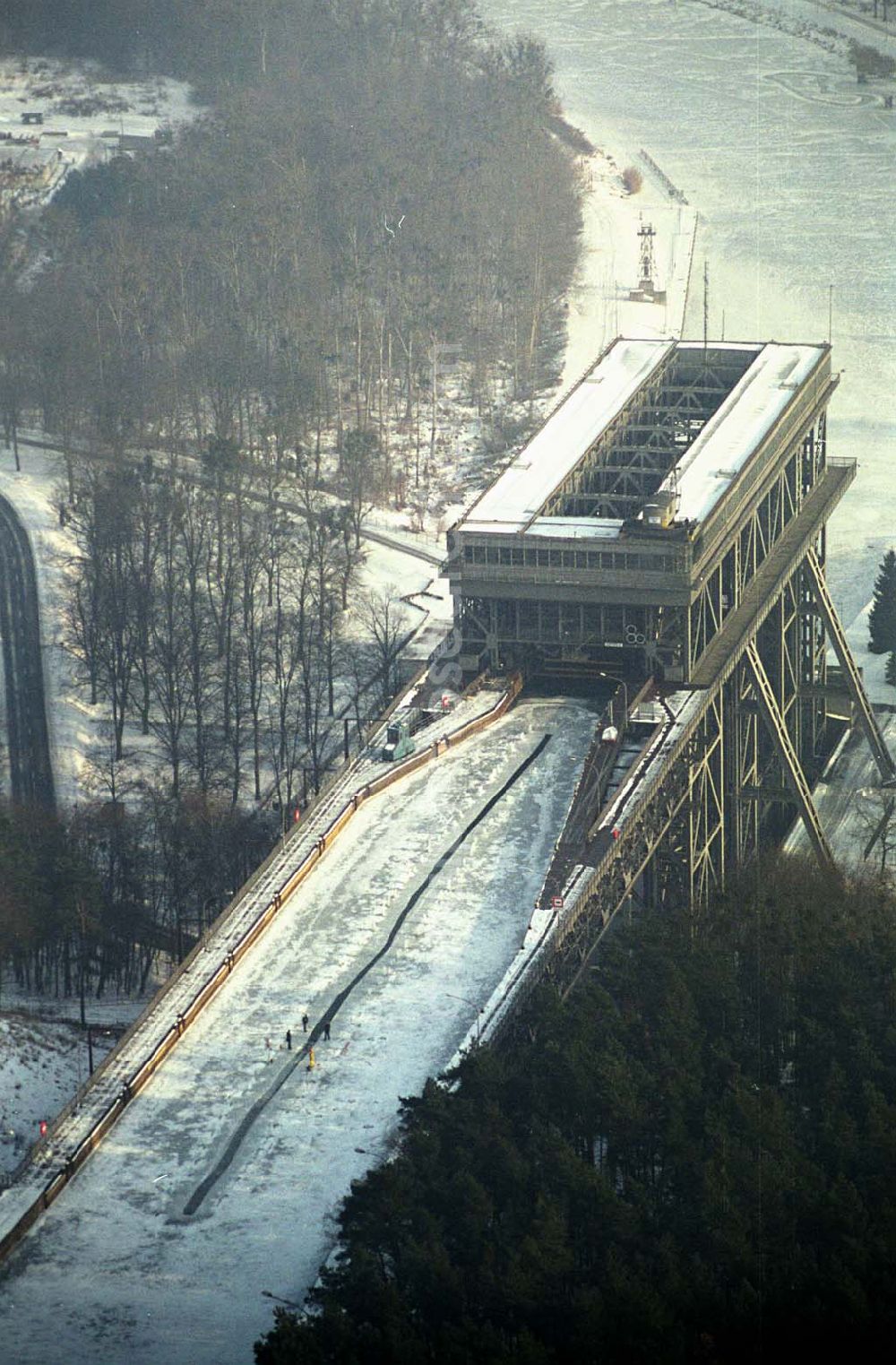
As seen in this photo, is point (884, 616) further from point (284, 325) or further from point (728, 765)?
point (284, 325)

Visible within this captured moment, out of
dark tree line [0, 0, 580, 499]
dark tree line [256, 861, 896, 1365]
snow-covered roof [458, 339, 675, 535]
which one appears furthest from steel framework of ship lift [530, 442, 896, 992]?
dark tree line [0, 0, 580, 499]

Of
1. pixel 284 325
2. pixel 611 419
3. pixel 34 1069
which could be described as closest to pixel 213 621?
pixel 611 419

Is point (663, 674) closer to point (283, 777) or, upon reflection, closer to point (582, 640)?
point (582, 640)

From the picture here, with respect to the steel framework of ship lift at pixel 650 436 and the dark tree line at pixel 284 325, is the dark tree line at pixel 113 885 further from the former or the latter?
the dark tree line at pixel 284 325

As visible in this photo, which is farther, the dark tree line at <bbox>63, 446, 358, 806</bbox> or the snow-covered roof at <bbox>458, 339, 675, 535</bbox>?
the dark tree line at <bbox>63, 446, 358, 806</bbox>

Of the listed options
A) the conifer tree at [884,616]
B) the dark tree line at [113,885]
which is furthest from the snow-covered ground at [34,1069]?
the conifer tree at [884,616]

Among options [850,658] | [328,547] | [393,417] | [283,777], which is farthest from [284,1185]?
[393,417]

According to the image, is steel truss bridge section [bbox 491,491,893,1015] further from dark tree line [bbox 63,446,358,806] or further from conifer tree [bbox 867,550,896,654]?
dark tree line [bbox 63,446,358,806]
